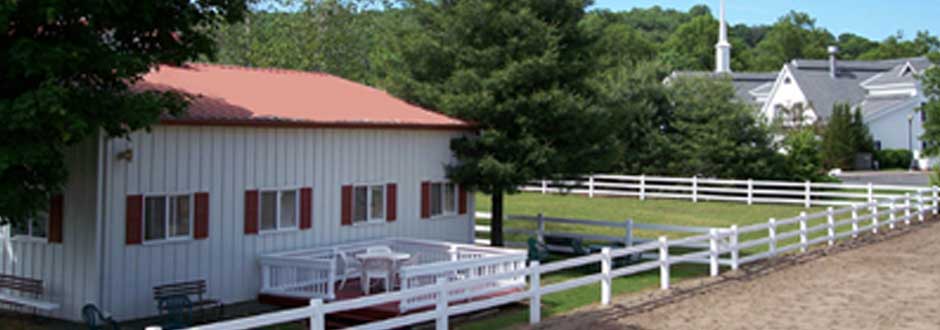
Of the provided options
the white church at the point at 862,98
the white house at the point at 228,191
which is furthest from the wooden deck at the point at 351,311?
the white church at the point at 862,98

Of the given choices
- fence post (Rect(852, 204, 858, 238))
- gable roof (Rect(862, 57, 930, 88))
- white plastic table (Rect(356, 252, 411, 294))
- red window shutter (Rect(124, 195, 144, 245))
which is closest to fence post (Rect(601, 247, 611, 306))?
white plastic table (Rect(356, 252, 411, 294))

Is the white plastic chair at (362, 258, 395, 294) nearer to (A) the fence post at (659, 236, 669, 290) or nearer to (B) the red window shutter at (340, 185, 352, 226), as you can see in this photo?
(B) the red window shutter at (340, 185, 352, 226)

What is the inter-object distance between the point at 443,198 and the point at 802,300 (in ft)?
25.2

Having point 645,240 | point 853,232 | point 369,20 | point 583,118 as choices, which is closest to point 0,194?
point 583,118

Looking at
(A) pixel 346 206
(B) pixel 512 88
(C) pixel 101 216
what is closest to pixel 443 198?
(B) pixel 512 88

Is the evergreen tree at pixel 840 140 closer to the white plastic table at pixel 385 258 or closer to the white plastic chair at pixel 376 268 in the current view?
the white plastic table at pixel 385 258

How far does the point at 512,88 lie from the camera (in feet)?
64.7

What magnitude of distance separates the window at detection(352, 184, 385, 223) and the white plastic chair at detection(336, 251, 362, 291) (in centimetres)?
107

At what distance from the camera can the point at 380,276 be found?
48.1 ft

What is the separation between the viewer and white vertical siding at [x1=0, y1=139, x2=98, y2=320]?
519 inches

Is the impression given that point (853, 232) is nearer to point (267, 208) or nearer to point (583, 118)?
point (583, 118)

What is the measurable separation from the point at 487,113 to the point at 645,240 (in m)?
5.79

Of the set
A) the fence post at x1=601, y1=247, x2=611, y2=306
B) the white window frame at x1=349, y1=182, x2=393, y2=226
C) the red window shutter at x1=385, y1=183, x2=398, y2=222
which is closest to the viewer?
the fence post at x1=601, y1=247, x2=611, y2=306

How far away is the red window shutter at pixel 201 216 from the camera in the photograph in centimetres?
1428
